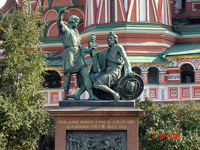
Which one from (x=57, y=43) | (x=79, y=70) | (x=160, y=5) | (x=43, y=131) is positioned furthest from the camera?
(x=57, y=43)

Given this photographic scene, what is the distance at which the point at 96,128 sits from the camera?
21516mm

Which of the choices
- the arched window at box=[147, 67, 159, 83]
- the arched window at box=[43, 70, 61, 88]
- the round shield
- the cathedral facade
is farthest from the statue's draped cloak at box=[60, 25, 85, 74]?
the arched window at box=[43, 70, 61, 88]

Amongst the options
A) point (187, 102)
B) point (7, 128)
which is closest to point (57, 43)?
point (187, 102)

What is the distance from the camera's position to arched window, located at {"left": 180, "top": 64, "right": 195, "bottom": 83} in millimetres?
38406

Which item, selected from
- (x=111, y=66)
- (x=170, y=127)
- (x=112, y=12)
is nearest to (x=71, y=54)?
(x=111, y=66)

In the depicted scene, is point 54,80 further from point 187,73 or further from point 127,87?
point 127,87

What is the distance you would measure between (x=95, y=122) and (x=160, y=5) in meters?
19.9

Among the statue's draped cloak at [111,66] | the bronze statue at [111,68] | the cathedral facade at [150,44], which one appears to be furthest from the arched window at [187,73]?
the statue's draped cloak at [111,66]

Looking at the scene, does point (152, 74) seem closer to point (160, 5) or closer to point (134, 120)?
point (160, 5)

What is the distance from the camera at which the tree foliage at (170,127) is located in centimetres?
2920

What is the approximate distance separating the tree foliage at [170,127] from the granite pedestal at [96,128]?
7.91 m

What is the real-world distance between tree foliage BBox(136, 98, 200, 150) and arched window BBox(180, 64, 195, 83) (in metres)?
5.20

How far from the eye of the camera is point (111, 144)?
2145 cm

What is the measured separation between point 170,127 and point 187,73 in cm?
880
